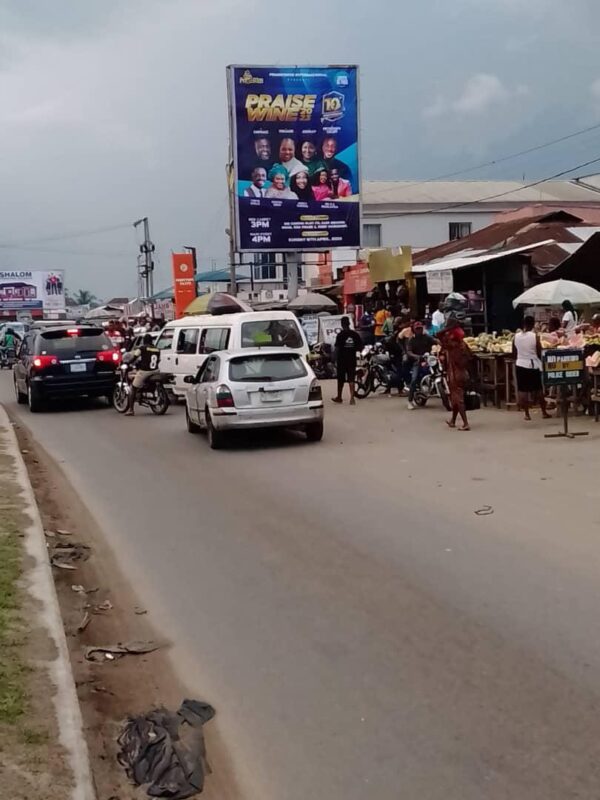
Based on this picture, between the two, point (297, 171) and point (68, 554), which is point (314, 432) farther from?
point (297, 171)

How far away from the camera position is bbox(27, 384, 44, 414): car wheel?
20.7 meters

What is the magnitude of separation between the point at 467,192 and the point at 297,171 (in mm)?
23539

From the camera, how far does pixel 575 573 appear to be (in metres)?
6.88

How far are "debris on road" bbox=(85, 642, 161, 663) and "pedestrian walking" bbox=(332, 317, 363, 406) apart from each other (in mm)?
13595

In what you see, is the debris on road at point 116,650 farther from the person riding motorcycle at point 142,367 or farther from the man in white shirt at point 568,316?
the man in white shirt at point 568,316

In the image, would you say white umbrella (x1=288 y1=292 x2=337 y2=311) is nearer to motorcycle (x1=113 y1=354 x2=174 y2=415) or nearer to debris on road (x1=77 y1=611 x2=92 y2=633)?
motorcycle (x1=113 y1=354 x2=174 y2=415)

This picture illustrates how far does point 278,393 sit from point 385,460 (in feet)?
7.27

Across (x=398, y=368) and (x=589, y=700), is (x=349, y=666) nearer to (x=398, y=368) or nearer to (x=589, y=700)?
(x=589, y=700)

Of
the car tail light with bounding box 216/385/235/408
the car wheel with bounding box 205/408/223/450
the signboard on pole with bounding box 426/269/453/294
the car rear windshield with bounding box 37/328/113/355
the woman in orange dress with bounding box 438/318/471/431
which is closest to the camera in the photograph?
the car tail light with bounding box 216/385/235/408

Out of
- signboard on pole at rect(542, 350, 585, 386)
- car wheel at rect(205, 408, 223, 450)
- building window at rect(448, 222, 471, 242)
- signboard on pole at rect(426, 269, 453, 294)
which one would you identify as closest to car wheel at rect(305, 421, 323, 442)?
car wheel at rect(205, 408, 223, 450)

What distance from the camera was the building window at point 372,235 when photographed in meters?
54.3

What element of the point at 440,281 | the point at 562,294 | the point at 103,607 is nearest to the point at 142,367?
the point at 440,281

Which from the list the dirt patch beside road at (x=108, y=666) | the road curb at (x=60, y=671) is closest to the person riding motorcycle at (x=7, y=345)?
the dirt patch beside road at (x=108, y=666)

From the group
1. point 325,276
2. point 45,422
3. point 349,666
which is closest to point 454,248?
point 45,422
